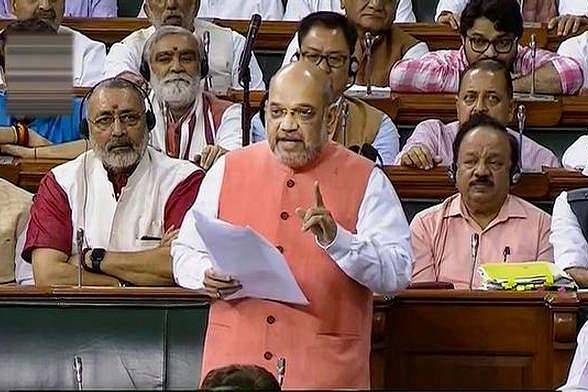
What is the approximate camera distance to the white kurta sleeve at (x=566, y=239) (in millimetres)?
4836

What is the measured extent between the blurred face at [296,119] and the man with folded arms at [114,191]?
0.85m

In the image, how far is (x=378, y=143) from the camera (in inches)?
230

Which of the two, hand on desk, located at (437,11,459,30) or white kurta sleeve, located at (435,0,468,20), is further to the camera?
white kurta sleeve, located at (435,0,468,20)

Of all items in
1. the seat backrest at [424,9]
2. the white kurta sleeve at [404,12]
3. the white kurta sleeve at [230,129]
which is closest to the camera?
the white kurta sleeve at [230,129]

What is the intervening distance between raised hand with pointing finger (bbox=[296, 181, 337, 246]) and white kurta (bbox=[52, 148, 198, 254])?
120 cm

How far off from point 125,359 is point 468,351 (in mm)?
958

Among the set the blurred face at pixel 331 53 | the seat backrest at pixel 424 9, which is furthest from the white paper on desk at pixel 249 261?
the seat backrest at pixel 424 9

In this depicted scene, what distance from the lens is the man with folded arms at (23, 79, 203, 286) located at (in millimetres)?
4789

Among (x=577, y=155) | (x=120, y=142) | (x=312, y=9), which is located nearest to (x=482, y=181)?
(x=577, y=155)

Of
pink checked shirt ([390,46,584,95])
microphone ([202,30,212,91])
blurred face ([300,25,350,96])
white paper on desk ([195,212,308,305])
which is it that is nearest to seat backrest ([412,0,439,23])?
pink checked shirt ([390,46,584,95])

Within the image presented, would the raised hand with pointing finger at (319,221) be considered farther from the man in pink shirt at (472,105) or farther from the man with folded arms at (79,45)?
the man with folded arms at (79,45)

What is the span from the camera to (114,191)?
497 centimetres

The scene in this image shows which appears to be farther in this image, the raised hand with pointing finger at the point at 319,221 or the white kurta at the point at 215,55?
the white kurta at the point at 215,55

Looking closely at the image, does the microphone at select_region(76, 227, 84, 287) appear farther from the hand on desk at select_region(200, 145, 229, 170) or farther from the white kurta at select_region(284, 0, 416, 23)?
the white kurta at select_region(284, 0, 416, 23)
